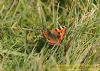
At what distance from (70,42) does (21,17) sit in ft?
2.61

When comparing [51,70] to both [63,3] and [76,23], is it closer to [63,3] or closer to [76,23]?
[76,23]

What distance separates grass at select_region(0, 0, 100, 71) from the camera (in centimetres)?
240

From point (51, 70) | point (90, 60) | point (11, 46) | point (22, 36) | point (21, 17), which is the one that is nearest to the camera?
point (51, 70)

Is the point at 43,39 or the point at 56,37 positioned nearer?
the point at 56,37

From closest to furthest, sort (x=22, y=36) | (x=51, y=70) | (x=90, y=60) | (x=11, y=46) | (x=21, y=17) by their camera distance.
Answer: (x=51, y=70) → (x=90, y=60) → (x=11, y=46) → (x=22, y=36) → (x=21, y=17)

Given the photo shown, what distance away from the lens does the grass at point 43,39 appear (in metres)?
2.40

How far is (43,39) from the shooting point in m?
2.73

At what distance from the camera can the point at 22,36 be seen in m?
2.90

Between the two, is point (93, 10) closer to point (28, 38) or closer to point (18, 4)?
point (28, 38)

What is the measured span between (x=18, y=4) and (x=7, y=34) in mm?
484

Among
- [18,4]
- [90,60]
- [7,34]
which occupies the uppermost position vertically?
[18,4]

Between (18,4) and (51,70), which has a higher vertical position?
(18,4)

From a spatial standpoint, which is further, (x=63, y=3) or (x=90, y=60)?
(x=63, y=3)

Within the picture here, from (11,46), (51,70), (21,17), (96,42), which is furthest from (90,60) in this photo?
(21,17)
